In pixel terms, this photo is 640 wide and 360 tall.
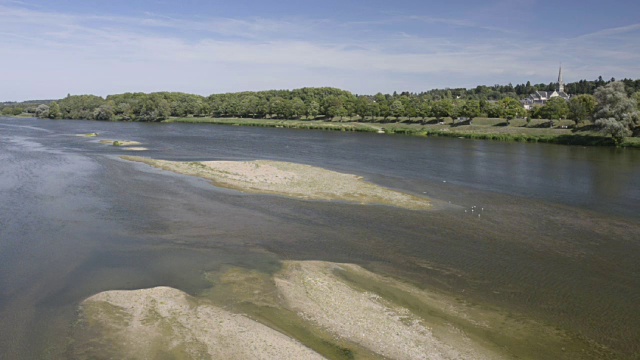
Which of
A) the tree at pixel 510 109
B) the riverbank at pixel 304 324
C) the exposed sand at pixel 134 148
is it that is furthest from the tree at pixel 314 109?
the riverbank at pixel 304 324

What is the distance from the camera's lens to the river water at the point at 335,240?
14.6m

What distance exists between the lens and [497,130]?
79625 millimetres

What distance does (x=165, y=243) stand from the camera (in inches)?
795

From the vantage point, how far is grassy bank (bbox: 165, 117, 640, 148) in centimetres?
6669

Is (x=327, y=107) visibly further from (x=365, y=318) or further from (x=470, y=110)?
(x=365, y=318)

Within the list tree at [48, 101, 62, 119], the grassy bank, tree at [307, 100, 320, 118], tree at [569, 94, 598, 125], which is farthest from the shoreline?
tree at [48, 101, 62, 119]

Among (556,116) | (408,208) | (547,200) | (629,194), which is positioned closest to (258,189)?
(408,208)

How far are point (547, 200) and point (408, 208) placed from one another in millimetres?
10294

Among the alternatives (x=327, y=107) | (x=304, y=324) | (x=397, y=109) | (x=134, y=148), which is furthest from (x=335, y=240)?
(x=327, y=107)

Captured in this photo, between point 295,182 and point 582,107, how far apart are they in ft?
186

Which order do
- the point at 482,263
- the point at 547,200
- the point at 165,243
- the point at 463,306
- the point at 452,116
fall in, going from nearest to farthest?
the point at 463,306 < the point at 482,263 < the point at 165,243 < the point at 547,200 < the point at 452,116

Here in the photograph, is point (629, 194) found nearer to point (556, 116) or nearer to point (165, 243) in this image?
point (165, 243)

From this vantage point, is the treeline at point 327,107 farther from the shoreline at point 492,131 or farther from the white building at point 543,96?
the white building at point 543,96

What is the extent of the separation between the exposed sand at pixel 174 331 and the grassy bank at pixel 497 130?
64.6 metres
